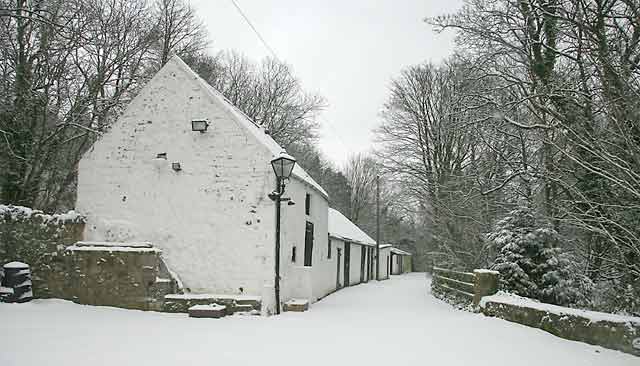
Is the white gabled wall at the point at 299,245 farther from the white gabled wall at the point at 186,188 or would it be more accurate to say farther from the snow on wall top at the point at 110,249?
the snow on wall top at the point at 110,249

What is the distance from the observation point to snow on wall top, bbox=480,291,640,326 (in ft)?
26.3

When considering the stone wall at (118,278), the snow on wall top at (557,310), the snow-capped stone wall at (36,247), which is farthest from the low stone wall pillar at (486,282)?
the snow-capped stone wall at (36,247)

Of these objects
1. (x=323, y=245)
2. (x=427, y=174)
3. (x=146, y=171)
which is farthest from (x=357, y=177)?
(x=146, y=171)

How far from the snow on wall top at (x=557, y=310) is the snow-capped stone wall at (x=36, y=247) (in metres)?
11.1

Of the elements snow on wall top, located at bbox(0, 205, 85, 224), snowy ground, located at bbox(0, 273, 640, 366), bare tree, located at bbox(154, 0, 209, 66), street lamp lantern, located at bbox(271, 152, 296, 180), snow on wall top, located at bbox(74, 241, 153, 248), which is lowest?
snowy ground, located at bbox(0, 273, 640, 366)

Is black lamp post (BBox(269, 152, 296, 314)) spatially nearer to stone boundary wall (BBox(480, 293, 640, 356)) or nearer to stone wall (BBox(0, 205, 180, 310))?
stone wall (BBox(0, 205, 180, 310))

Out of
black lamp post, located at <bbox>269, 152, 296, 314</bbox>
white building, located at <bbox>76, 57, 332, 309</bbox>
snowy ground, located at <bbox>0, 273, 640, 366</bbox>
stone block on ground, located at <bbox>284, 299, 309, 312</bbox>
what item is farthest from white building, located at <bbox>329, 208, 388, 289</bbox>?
snowy ground, located at <bbox>0, 273, 640, 366</bbox>

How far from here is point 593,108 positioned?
834 cm

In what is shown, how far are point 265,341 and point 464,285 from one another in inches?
365

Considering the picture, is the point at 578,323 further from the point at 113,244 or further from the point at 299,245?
the point at 113,244

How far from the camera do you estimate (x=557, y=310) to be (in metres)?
9.55

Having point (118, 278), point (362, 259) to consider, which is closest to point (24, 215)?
point (118, 278)

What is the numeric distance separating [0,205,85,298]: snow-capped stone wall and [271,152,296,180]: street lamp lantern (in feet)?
19.9

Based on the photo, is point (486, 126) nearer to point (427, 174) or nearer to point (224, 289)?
point (224, 289)
